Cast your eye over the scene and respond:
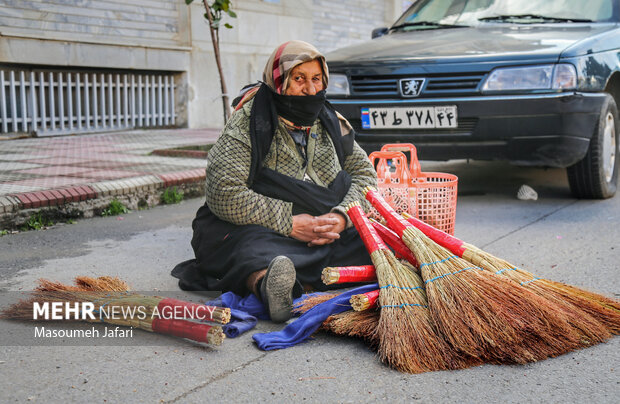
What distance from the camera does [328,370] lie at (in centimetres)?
A: 247

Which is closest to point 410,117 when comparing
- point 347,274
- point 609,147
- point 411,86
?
point 411,86

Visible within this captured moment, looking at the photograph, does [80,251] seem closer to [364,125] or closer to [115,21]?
[364,125]

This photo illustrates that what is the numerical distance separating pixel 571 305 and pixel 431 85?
3.04 m

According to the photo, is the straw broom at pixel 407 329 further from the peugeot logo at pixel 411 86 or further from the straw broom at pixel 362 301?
the peugeot logo at pixel 411 86

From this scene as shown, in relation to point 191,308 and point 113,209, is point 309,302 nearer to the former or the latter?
point 191,308

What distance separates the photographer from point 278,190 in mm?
3318

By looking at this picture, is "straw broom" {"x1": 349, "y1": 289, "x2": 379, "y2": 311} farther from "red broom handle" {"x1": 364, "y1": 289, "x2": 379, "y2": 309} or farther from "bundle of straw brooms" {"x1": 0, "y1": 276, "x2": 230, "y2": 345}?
"bundle of straw brooms" {"x1": 0, "y1": 276, "x2": 230, "y2": 345}

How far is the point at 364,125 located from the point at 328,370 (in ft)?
11.3

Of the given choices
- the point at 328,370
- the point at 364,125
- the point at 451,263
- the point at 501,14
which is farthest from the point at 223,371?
the point at 501,14

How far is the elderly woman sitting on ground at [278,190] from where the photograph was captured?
10.4ft

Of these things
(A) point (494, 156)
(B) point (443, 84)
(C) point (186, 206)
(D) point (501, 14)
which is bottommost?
(C) point (186, 206)

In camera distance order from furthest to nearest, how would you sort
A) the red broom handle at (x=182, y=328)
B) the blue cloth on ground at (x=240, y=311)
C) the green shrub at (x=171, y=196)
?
1. the green shrub at (x=171, y=196)
2. the blue cloth on ground at (x=240, y=311)
3. the red broom handle at (x=182, y=328)

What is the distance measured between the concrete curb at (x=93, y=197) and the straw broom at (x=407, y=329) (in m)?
2.92

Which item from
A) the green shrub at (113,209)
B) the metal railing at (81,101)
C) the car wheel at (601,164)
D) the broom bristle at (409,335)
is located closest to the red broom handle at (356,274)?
the broom bristle at (409,335)
